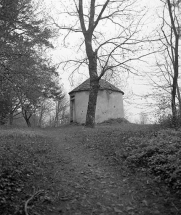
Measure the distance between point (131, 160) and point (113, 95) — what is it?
2047cm

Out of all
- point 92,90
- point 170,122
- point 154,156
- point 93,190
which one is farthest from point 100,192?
point 92,90

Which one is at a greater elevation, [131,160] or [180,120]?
[180,120]

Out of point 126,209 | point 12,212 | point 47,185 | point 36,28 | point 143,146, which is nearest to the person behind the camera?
point 12,212

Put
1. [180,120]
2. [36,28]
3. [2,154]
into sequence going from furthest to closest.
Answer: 1. [36,28]
2. [180,120]
3. [2,154]

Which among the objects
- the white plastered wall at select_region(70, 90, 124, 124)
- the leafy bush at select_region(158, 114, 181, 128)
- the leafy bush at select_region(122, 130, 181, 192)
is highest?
the white plastered wall at select_region(70, 90, 124, 124)

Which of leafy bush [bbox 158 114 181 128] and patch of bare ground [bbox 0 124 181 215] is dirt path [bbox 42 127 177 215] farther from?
leafy bush [bbox 158 114 181 128]

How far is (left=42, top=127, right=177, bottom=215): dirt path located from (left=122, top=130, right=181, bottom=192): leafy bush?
0.47 m

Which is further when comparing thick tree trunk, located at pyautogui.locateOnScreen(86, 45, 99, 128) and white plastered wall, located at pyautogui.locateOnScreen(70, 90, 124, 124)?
white plastered wall, located at pyautogui.locateOnScreen(70, 90, 124, 124)

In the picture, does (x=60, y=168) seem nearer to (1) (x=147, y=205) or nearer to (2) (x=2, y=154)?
(2) (x=2, y=154)

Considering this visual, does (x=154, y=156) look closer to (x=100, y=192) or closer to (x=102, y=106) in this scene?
(x=100, y=192)

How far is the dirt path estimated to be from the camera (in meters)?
4.75

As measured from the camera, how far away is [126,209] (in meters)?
4.77

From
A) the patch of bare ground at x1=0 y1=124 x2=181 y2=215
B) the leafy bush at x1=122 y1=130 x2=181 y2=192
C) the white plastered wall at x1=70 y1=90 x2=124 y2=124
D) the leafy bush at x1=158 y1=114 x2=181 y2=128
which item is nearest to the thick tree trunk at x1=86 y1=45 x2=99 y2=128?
the leafy bush at x1=158 y1=114 x2=181 y2=128

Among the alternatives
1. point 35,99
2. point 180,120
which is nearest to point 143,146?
point 180,120
